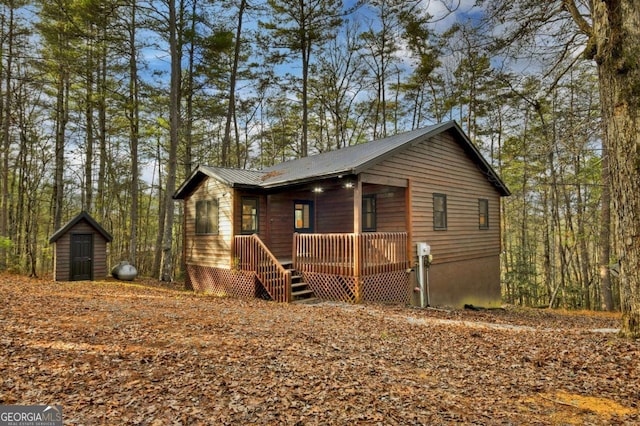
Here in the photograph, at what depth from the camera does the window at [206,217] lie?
41.5 ft

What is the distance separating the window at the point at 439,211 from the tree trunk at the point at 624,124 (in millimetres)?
7045

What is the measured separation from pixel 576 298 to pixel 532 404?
19683 millimetres

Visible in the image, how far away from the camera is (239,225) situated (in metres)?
11.9

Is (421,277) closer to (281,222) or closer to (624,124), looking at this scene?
(281,222)

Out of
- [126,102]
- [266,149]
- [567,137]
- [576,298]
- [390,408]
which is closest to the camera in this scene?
[390,408]

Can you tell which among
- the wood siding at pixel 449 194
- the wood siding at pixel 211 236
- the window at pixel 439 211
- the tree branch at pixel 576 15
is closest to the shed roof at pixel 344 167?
the wood siding at pixel 449 194

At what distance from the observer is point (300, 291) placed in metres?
10.1

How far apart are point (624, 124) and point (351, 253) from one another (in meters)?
6.26

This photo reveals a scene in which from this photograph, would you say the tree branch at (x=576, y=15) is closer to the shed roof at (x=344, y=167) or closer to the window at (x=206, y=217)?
the shed roof at (x=344, y=167)

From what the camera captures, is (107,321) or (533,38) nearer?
(107,321)

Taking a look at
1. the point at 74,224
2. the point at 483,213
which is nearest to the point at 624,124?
→ the point at 483,213

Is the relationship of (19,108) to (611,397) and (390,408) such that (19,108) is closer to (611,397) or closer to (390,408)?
(390,408)

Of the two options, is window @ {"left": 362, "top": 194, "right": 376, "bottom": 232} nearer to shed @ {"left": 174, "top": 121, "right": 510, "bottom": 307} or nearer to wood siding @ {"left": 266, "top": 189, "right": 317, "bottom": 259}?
shed @ {"left": 174, "top": 121, "right": 510, "bottom": 307}

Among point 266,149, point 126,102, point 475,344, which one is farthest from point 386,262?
point 266,149
